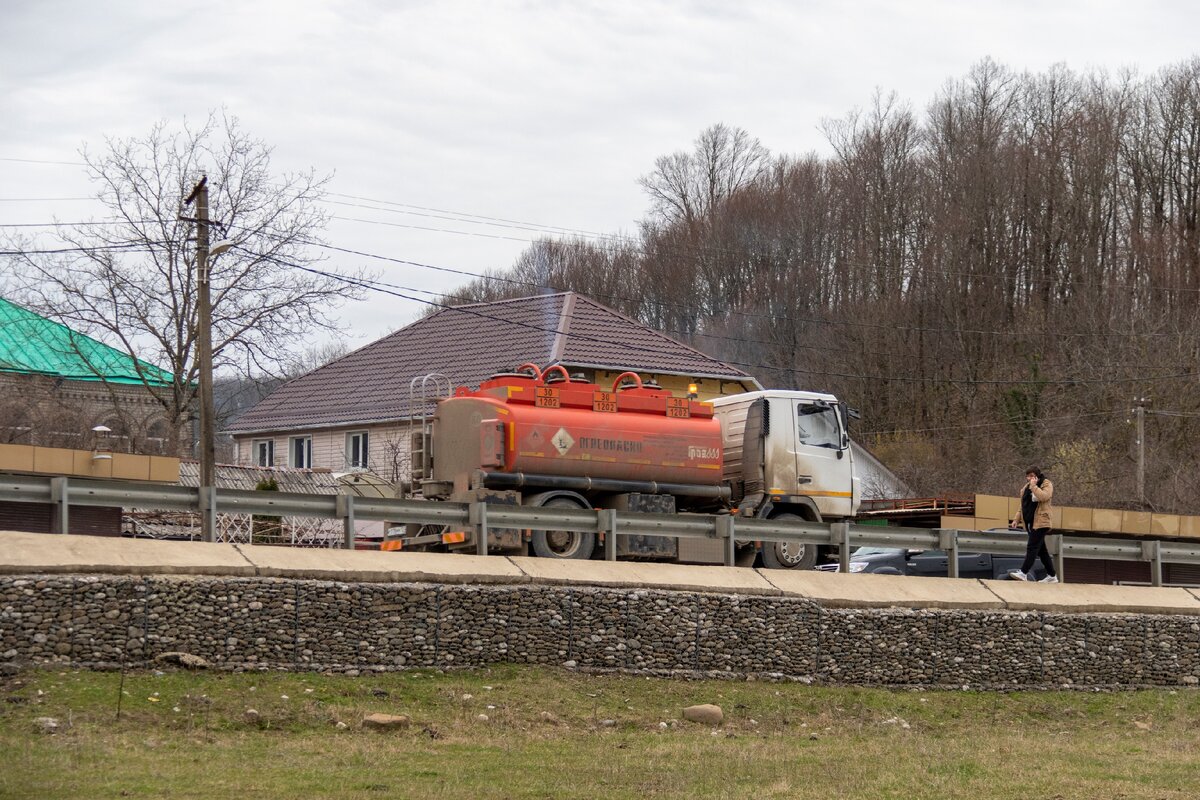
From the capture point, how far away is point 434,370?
151 feet

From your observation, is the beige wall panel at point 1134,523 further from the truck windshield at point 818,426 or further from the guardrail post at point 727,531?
the guardrail post at point 727,531

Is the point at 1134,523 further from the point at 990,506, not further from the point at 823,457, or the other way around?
the point at 823,457

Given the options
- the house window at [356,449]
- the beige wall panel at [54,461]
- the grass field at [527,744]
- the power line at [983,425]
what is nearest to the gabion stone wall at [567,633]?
the grass field at [527,744]

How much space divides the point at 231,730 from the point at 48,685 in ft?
5.79

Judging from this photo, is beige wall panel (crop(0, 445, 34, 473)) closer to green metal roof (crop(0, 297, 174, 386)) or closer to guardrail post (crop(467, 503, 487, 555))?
guardrail post (crop(467, 503, 487, 555))

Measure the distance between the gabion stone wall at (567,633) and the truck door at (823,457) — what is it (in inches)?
140

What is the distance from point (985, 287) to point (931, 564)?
4001cm

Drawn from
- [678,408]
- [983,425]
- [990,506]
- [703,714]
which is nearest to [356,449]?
[990,506]

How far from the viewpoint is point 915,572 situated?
89.3 feet

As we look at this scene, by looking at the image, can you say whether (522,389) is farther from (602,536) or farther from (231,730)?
(231,730)

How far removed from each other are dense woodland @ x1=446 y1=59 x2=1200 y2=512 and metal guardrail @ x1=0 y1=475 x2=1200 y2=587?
27.7m

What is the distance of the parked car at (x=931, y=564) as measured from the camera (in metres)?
26.0

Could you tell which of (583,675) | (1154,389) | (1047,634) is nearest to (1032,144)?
(1154,389)

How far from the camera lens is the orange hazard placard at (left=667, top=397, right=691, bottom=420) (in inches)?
861
